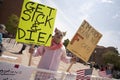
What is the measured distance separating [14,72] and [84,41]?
2.00 m

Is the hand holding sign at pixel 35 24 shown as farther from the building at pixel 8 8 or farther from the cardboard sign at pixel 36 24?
the building at pixel 8 8

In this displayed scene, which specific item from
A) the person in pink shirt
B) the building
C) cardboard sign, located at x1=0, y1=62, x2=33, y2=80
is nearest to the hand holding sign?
the person in pink shirt

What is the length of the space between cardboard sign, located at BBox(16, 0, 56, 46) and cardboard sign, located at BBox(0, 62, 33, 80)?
53 centimetres

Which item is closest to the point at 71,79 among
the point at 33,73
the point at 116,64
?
the point at 33,73

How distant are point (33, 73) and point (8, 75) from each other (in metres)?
0.53

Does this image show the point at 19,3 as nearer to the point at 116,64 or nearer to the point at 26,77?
the point at 116,64

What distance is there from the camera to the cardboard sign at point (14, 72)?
4832mm

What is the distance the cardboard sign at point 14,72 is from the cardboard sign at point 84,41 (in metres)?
1.33

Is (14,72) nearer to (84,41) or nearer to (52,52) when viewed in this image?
(52,52)

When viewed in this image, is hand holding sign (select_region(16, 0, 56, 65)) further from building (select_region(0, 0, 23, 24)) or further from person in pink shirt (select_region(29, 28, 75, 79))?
building (select_region(0, 0, 23, 24))

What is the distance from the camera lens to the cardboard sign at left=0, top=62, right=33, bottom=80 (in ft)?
15.9

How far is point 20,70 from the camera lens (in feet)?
16.6

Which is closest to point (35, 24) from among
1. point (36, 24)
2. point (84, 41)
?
point (36, 24)

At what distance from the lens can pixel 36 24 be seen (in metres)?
5.38
